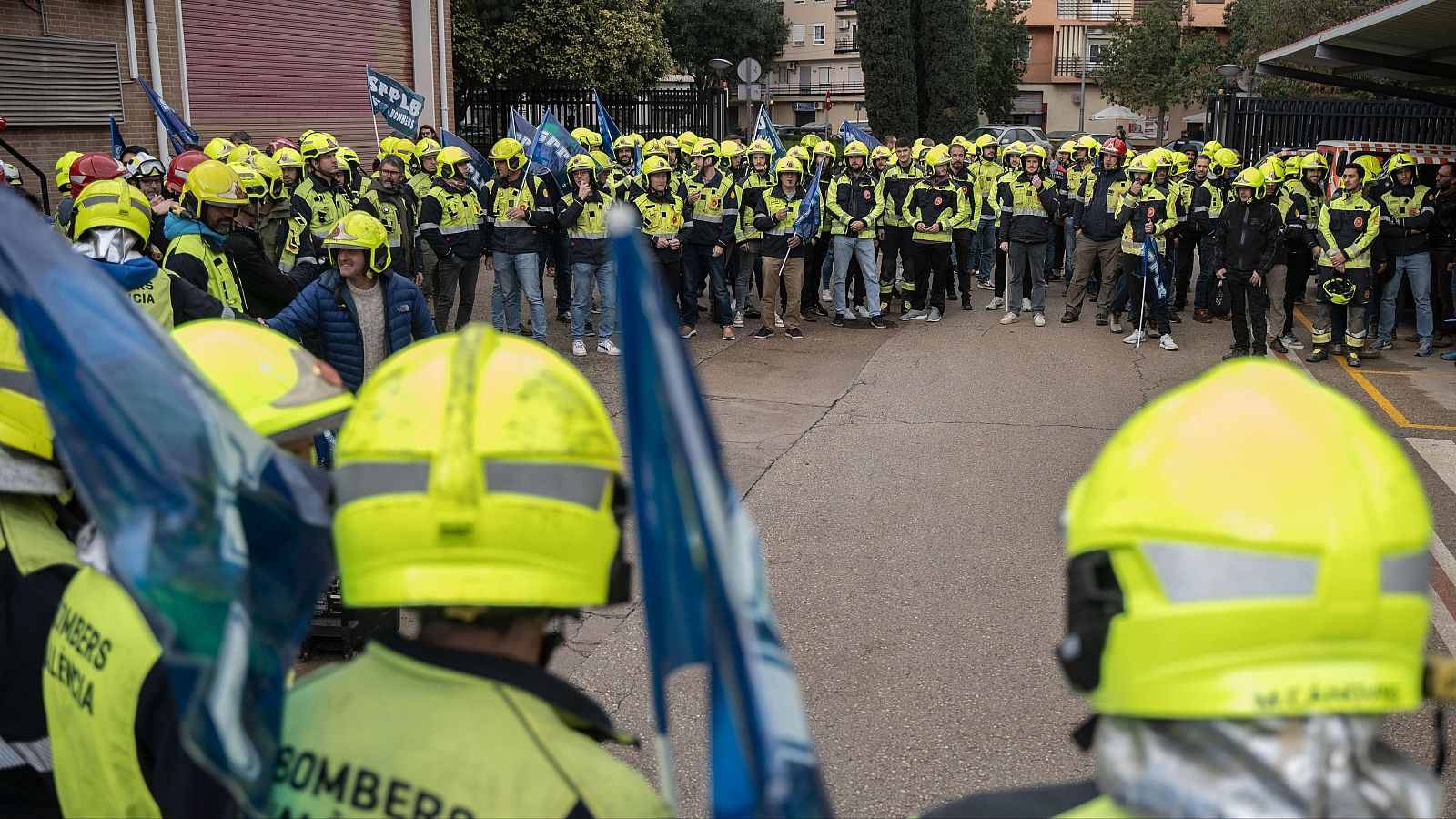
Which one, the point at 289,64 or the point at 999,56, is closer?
the point at 289,64

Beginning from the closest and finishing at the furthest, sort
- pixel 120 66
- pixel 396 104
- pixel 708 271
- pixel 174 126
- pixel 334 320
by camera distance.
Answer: pixel 334 320 < pixel 708 271 < pixel 174 126 < pixel 396 104 < pixel 120 66

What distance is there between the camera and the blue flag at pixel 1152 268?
44.3ft

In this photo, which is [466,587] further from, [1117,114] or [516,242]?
[1117,114]

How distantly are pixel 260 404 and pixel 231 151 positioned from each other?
11477mm

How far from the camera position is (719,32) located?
5412 centimetres

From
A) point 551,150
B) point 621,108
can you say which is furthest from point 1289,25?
point 551,150

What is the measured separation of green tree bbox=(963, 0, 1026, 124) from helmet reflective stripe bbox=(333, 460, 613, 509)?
54809 mm

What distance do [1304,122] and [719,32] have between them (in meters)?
36.3

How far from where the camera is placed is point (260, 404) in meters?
2.14

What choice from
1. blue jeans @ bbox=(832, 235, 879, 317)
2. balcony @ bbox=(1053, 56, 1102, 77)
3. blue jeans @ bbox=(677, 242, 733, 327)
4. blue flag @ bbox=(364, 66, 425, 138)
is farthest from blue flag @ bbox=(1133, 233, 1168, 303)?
balcony @ bbox=(1053, 56, 1102, 77)

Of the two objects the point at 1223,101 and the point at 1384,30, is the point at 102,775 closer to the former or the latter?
the point at 1384,30

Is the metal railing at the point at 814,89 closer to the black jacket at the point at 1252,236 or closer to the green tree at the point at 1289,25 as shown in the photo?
the green tree at the point at 1289,25

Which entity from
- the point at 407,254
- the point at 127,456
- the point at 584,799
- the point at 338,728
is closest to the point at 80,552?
the point at 127,456

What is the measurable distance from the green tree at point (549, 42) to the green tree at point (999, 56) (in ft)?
79.5
